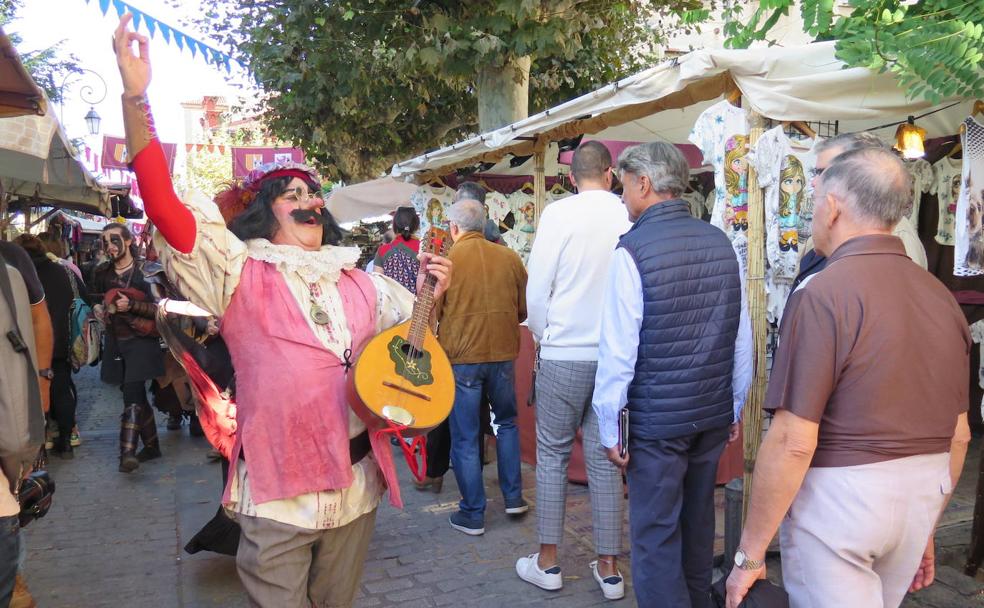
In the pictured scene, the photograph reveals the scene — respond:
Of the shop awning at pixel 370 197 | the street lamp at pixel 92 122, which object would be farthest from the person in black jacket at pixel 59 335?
the street lamp at pixel 92 122

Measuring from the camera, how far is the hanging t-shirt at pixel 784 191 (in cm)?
376

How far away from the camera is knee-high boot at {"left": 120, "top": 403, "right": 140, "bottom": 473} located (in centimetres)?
620

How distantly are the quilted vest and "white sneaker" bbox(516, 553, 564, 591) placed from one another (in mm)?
1296

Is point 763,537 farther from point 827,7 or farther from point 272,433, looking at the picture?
point 827,7

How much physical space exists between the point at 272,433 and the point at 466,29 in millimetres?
7172

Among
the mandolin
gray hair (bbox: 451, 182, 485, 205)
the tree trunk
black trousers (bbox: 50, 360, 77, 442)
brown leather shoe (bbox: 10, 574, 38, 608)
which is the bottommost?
brown leather shoe (bbox: 10, 574, 38, 608)

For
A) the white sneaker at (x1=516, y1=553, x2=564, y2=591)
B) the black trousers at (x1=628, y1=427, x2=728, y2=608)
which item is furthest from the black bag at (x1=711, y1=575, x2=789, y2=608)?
the white sneaker at (x1=516, y1=553, x2=564, y2=591)

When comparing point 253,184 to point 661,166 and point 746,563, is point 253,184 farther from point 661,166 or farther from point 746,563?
point 746,563

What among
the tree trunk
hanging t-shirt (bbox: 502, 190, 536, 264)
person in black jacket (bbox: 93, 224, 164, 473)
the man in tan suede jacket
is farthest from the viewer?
the tree trunk

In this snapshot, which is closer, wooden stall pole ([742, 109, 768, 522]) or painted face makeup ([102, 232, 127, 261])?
wooden stall pole ([742, 109, 768, 522])

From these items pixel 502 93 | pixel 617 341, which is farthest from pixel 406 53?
pixel 617 341

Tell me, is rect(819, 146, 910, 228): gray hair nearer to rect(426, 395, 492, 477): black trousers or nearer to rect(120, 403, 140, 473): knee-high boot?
rect(426, 395, 492, 477): black trousers

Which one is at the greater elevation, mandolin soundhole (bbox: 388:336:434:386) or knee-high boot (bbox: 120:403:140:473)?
mandolin soundhole (bbox: 388:336:434:386)

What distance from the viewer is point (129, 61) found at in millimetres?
1967
